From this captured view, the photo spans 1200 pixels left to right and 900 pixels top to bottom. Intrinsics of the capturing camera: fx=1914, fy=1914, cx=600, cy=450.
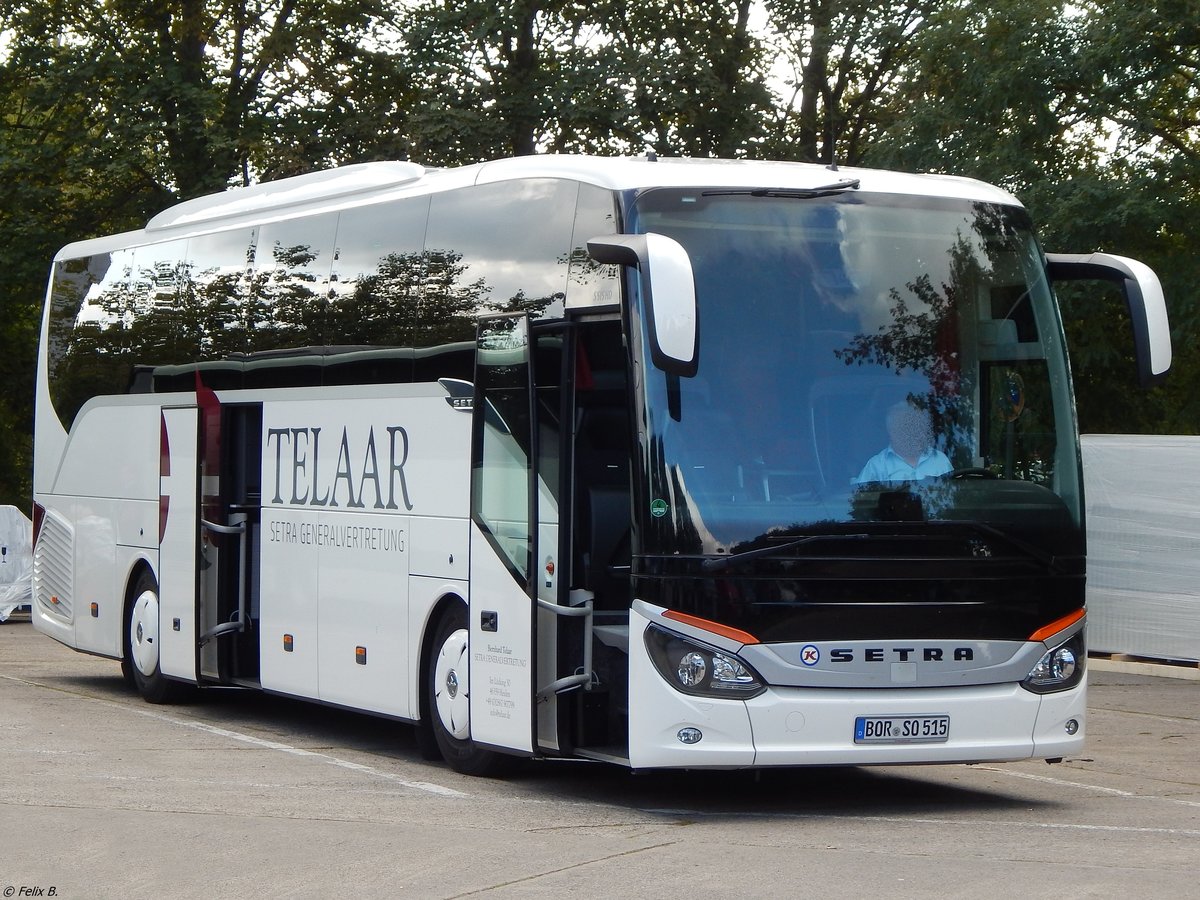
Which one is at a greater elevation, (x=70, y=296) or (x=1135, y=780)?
(x=70, y=296)

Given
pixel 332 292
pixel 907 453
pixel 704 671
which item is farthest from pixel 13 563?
pixel 907 453

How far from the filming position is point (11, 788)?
33.6ft

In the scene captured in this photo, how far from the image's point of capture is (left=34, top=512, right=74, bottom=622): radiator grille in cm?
1717

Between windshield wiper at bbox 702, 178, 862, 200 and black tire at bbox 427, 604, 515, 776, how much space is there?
9.80 feet

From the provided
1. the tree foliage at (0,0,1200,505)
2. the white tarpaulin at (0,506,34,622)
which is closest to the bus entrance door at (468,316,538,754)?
the tree foliage at (0,0,1200,505)

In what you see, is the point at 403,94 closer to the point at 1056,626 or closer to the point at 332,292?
the point at 332,292

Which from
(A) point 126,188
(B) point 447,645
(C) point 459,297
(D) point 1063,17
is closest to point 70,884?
(B) point 447,645

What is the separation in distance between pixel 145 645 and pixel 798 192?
804 cm

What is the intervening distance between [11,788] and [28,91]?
24.9m

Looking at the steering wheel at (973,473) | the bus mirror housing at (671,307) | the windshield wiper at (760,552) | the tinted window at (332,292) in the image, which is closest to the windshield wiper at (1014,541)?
the steering wheel at (973,473)

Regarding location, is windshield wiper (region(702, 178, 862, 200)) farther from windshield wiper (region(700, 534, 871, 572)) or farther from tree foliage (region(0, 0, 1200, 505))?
tree foliage (region(0, 0, 1200, 505))

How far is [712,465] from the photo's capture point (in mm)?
9250

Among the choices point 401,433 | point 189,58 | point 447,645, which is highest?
point 189,58

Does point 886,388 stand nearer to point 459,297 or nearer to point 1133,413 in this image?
point 459,297
